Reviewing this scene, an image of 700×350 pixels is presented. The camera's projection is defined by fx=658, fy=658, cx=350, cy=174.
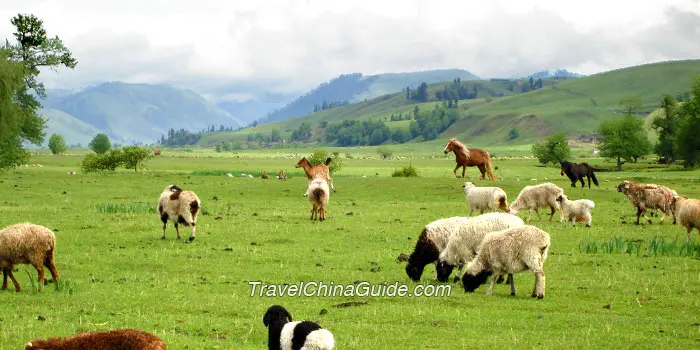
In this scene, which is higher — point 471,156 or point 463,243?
point 471,156

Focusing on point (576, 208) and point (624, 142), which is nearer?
point (576, 208)

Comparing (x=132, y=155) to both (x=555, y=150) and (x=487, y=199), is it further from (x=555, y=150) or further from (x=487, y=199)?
(x=555, y=150)

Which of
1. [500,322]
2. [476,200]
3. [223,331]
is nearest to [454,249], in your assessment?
[500,322]

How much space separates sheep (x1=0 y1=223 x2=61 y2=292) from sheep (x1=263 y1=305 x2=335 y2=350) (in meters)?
8.52

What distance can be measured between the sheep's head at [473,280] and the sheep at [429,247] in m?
1.89

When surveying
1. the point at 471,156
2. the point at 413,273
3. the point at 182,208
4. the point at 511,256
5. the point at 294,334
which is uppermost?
the point at 471,156

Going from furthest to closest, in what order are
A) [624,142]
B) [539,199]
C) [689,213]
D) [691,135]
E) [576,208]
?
[624,142], [691,135], [539,199], [576,208], [689,213]

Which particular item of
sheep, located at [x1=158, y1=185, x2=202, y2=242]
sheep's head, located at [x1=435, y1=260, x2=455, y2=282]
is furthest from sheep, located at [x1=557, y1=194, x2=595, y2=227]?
sheep, located at [x1=158, y1=185, x2=202, y2=242]

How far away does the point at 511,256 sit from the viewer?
15.5 meters

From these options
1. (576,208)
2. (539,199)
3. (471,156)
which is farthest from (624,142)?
(576,208)

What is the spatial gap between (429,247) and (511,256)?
11.0 feet

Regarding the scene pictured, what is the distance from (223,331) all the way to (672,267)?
533 inches

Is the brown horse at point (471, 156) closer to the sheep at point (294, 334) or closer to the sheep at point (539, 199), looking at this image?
the sheep at point (539, 199)

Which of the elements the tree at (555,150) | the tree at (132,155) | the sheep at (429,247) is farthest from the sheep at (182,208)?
the tree at (555,150)
